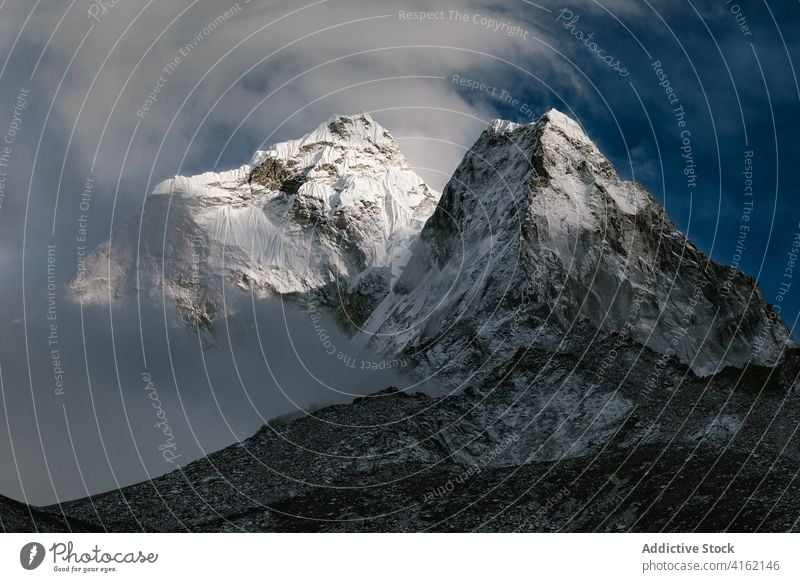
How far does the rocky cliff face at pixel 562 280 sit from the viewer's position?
307 ft

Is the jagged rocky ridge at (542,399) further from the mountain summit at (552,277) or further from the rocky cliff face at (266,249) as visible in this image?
the rocky cliff face at (266,249)

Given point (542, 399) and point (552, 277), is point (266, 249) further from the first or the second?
point (542, 399)

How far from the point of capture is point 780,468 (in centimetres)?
5850

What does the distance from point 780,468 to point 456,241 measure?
6700 centimetres

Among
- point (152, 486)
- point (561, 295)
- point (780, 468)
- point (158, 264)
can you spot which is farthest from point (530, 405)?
point (158, 264)

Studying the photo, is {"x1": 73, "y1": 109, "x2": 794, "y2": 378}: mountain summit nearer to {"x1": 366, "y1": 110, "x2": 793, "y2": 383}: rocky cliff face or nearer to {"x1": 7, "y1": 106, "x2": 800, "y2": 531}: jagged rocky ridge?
{"x1": 366, "y1": 110, "x2": 793, "y2": 383}: rocky cliff face

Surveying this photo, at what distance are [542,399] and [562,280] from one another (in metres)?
21.0

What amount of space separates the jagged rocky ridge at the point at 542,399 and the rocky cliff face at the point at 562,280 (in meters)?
0.27

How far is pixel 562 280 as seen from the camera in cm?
9725

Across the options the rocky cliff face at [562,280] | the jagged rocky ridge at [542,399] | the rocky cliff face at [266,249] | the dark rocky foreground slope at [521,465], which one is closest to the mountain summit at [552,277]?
the rocky cliff face at [562,280]

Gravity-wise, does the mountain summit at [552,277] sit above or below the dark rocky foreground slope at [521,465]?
above

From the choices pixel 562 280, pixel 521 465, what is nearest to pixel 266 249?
pixel 562 280

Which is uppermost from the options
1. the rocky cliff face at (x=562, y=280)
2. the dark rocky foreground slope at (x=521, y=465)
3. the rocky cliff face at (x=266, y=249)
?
the rocky cliff face at (x=266, y=249)

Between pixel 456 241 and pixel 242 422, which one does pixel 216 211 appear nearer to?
pixel 456 241
